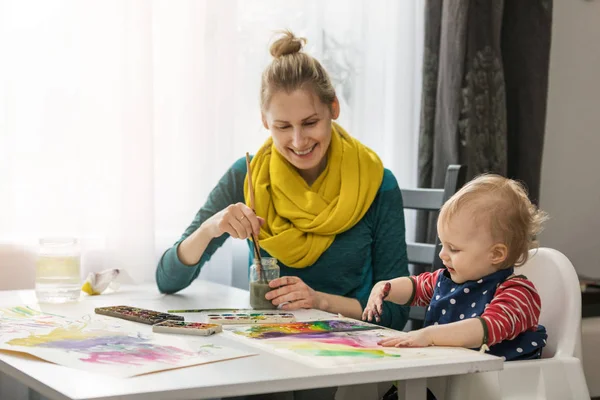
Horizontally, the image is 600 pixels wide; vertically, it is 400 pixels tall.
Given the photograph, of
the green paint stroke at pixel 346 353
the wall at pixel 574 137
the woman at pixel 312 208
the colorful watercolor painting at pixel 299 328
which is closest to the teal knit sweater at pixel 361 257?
the woman at pixel 312 208

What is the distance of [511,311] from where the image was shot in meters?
1.38

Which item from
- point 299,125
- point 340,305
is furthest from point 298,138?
point 340,305

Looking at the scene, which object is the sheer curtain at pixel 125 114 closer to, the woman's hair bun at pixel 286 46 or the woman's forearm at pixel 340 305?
the woman's hair bun at pixel 286 46

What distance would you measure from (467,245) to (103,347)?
61 cm

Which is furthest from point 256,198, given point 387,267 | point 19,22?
point 19,22

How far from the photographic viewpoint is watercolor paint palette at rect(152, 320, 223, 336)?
4.48 ft

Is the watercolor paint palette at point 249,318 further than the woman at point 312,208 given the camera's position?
No

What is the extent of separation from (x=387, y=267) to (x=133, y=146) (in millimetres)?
754

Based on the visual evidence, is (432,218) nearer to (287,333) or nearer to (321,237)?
(321,237)

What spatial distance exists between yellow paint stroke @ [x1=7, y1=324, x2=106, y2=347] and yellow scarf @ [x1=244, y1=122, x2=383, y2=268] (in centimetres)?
60

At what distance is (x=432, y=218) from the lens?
2.84 m

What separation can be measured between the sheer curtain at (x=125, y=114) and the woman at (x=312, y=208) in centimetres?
37

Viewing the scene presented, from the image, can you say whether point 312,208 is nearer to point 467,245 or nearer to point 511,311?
point 467,245

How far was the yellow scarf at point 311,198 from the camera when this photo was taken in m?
1.93
